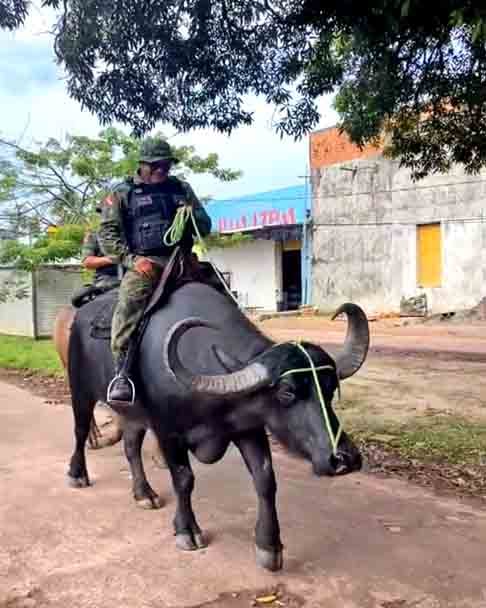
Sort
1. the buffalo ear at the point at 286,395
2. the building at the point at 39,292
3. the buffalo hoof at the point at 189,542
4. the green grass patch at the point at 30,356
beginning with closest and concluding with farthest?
the buffalo ear at the point at 286,395 → the buffalo hoof at the point at 189,542 → the green grass patch at the point at 30,356 → the building at the point at 39,292

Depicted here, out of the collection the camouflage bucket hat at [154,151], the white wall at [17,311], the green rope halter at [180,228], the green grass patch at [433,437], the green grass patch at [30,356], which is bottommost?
the green grass patch at [433,437]

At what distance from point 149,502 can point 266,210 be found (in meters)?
22.2

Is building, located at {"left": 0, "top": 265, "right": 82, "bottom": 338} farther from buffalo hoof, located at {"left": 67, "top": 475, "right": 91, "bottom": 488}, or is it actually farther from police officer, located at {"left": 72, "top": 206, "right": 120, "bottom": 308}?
buffalo hoof, located at {"left": 67, "top": 475, "right": 91, "bottom": 488}

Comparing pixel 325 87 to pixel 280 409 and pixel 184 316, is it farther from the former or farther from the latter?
pixel 280 409

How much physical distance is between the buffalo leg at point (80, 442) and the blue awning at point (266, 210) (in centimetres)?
2041

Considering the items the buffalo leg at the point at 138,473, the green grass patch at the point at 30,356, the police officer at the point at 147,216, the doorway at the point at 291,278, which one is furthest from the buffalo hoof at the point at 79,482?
the doorway at the point at 291,278

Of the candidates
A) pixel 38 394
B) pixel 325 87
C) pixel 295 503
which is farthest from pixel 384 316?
pixel 295 503

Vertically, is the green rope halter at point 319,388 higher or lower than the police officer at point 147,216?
lower

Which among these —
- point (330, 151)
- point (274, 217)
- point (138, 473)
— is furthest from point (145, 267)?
point (274, 217)

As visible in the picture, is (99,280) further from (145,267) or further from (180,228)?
(180,228)

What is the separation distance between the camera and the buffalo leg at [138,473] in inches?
186

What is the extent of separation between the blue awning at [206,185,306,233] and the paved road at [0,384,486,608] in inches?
815

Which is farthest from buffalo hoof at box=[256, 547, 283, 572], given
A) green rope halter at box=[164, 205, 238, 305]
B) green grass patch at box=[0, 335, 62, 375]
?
green grass patch at box=[0, 335, 62, 375]

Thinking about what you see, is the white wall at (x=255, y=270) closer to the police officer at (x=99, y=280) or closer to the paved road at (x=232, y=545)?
the police officer at (x=99, y=280)
